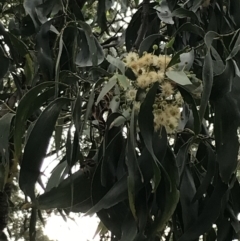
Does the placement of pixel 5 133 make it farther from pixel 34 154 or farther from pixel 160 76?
pixel 160 76

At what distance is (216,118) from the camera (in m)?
0.65

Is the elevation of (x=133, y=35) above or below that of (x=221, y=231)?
above

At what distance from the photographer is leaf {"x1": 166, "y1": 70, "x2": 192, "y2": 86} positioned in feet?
1.91

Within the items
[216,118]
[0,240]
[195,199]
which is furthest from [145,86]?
[0,240]

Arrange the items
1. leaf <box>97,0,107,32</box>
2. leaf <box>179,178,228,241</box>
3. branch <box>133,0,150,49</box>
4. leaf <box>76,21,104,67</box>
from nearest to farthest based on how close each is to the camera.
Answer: leaf <box>179,178,228,241</box>, leaf <box>76,21,104,67</box>, branch <box>133,0,150,49</box>, leaf <box>97,0,107,32</box>

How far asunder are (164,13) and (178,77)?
0.40 metres

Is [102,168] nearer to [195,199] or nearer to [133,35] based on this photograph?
[195,199]

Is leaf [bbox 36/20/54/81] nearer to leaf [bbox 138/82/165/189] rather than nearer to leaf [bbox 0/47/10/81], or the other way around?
leaf [bbox 0/47/10/81]

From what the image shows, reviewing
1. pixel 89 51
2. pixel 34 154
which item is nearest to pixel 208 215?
pixel 34 154

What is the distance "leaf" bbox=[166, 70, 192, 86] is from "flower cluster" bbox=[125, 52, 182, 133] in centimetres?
2

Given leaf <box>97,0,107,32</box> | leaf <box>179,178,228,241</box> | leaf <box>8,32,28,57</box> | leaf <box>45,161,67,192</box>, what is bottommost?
leaf <box>179,178,228,241</box>

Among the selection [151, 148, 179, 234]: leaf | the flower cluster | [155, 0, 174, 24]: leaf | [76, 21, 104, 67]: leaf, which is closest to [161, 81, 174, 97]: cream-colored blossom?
the flower cluster

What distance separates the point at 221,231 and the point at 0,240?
622 mm

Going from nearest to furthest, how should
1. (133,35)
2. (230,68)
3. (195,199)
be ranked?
1. (230,68)
2. (195,199)
3. (133,35)
